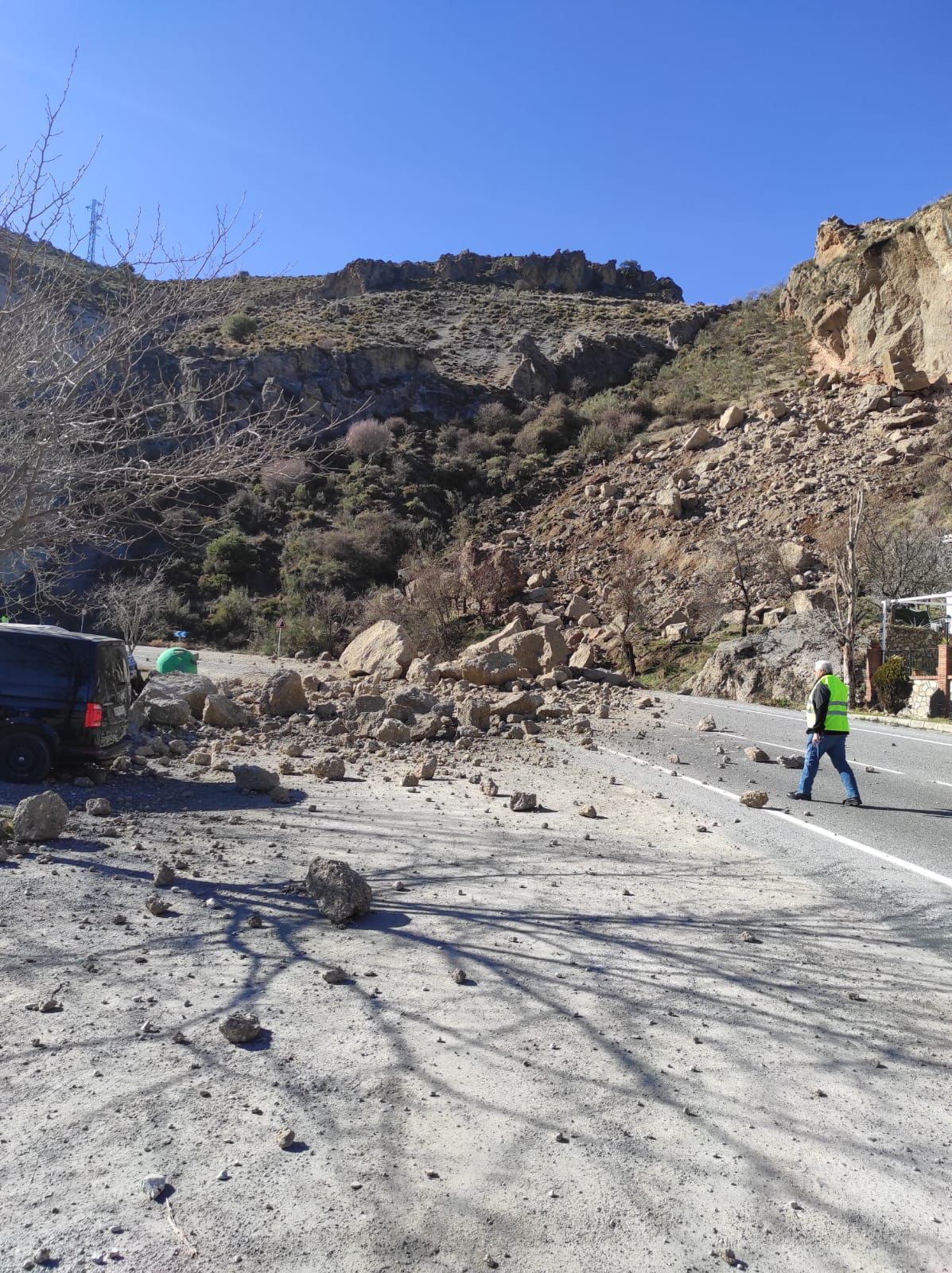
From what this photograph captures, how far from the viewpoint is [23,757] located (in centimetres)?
880

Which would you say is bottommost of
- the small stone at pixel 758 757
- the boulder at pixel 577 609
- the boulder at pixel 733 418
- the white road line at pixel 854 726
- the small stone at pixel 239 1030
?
the small stone at pixel 239 1030

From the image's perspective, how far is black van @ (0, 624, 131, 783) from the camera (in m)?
8.80

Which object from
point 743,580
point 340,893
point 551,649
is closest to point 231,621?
point 551,649

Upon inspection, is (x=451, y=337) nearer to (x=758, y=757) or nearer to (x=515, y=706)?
(x=515, y=706)

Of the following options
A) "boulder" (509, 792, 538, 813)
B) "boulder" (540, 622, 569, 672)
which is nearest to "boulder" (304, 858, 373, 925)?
"boulder" (509, 792, 538, 813)

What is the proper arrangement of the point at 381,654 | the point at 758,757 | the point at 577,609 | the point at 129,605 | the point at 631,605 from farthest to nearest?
the point at 577,609
the point at 129,605
the point at 631,605
the point at 381,654
the point at 758,757

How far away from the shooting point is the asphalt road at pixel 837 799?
6.14 metres

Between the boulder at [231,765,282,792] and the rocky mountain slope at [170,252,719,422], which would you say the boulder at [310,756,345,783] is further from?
the rocky mountain slope at [170,252,719,422]

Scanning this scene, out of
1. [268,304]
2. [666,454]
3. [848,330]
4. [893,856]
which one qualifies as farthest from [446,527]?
[893,856]

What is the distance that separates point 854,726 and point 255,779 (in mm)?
13447

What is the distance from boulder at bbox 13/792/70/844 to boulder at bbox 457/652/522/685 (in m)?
13.9

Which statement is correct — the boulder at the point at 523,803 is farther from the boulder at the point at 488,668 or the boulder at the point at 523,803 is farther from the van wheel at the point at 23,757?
the boulder at the point at 488,668

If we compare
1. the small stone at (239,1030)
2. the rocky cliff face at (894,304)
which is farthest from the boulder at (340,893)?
the rocky cliff face at (894,304)

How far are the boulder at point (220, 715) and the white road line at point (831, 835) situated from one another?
6.35m
